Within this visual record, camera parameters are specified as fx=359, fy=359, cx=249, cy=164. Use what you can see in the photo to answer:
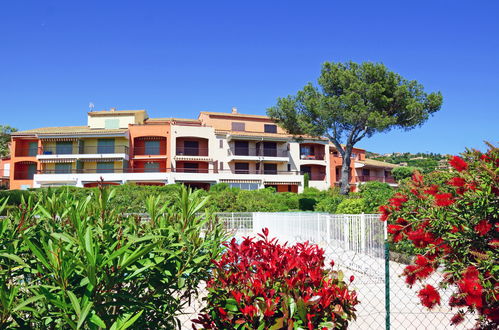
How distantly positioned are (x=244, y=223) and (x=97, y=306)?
62.5 feet

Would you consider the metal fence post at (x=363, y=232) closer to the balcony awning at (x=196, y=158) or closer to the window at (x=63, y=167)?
the balcony awning at (x=196, y=158)

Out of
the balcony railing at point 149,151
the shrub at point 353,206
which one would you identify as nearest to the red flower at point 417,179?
the shrub at point 353,206

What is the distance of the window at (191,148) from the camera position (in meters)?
42.9

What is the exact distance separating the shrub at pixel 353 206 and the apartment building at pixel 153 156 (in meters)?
24.2

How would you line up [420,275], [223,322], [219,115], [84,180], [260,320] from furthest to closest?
[219,115]
[84,180]
[420,275]
[223,322]
[260,320]

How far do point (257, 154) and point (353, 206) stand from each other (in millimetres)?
30587

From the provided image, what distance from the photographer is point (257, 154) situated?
148ft

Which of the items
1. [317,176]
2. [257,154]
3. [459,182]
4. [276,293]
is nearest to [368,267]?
[459,182]

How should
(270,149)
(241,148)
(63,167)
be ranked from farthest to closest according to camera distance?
1. (270,149)
2. (241,148)
3. (63,167)

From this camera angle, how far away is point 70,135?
41000mm

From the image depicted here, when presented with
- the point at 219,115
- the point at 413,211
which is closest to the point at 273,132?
the point at 219,115

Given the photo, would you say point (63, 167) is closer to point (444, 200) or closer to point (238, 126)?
point (238, 126)

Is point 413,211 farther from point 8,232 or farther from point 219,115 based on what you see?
point 219,115

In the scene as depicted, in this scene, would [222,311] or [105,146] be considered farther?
[105,146]
